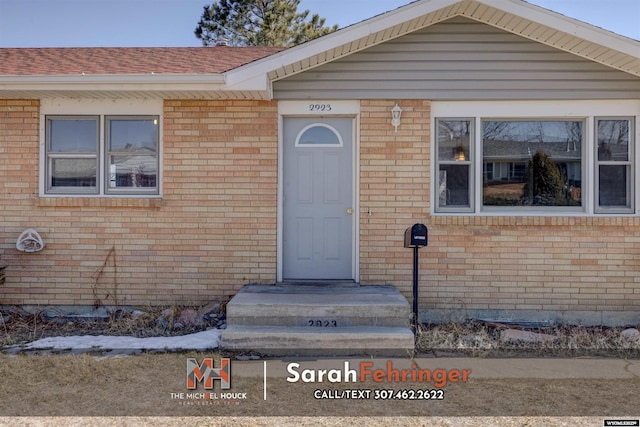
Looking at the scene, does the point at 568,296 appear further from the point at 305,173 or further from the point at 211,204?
the point at 211,204

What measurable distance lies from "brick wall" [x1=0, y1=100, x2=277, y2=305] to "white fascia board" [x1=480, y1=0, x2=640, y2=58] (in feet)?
11.0

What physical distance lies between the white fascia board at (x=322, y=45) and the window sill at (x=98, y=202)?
196cm

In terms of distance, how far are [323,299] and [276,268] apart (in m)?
1.19

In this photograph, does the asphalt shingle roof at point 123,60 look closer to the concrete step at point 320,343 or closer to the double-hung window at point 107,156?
the double-hung window at point 107,156

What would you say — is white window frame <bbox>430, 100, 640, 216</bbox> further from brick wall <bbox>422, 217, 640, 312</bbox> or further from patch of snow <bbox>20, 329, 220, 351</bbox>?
patch of snow <bbox>20, 329, 220, 351</bbox>

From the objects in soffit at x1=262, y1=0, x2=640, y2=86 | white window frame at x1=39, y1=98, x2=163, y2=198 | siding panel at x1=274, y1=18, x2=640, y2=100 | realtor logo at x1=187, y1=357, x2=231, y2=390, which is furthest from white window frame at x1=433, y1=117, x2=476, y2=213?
white window frame at x1=39, y1=98, x2=163, y2=198

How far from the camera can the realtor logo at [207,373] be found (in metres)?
4.39

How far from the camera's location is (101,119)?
677 centimetres

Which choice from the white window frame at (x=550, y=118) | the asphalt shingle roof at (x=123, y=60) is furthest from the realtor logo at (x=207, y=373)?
the asphalt shingle roof at (x=123, y=60)

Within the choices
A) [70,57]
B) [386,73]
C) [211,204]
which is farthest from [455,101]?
[70,57]

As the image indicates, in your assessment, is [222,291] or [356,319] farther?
[222,291]

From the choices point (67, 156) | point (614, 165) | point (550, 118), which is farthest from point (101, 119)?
point (614, 165)

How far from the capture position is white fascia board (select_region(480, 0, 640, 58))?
598cm

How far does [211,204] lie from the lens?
267 inches
